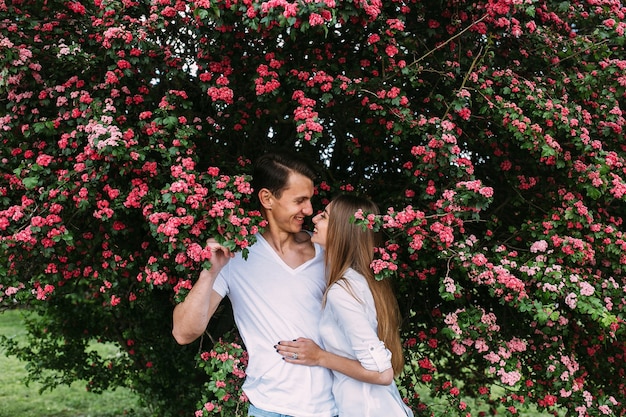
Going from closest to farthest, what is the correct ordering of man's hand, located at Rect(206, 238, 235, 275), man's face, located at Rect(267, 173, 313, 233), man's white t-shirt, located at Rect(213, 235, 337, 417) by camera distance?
man's hand, located at Rect(206, 238, 235, 275) < man's white t-shirt, located at Rect(213, 235, 337, 417) < man's face, located at Rect(267, 173, 313, 233)

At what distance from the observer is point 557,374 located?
3514 millimetres

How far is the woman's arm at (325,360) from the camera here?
2627 mm

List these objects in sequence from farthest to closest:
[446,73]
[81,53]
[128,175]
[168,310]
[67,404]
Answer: [67,404] < [168,310] < [446,73] < [128,175] < [81,53]

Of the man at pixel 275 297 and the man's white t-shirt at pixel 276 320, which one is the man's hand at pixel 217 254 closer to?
the man at pixel 275 297

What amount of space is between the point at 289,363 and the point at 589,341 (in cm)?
259

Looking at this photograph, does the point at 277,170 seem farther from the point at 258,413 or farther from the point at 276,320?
the point at 258,413

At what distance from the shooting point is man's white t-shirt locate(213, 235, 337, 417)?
2.68 meters

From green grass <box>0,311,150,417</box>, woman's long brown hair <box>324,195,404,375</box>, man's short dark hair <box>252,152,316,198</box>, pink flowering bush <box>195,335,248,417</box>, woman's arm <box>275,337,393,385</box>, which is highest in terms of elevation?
man's short dark hair <box>252,152,316,198</box>

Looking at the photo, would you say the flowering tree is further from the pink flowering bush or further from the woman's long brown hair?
the woman's long brown hair

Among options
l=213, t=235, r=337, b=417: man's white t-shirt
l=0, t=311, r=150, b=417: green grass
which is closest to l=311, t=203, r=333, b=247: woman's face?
l=213, t=235, r=337, b=417: man's white t-shirt

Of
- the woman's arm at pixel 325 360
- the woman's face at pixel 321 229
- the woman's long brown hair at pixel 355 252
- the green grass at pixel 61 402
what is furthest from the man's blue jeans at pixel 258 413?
the green grass at pixel 61 402

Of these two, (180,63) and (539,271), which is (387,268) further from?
(180,63)

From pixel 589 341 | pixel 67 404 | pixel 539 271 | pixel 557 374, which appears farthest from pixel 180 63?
pixel 67 404

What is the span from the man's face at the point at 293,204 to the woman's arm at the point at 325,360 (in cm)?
60
